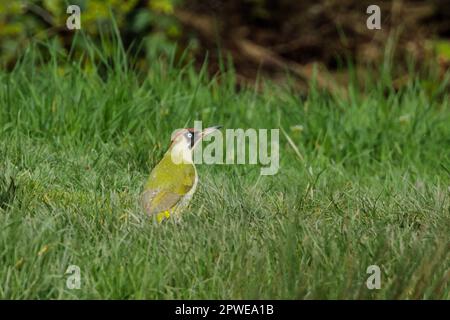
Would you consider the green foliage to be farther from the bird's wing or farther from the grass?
the bird's wing

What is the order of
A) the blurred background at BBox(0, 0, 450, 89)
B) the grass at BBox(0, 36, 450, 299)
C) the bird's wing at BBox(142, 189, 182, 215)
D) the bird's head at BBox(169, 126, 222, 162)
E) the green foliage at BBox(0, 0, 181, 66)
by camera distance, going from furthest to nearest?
the blurred background at BBox(0, 0, 450, 89), the green foliage at BBox(0, 0, 181, 66), the bird's head at BBox(169, 126, 222, 162), the bird's wing at BBox(142, 189, 182, 215), the grass at BBox(0, 36, 450, 299)

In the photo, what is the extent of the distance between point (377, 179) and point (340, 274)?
2.07m

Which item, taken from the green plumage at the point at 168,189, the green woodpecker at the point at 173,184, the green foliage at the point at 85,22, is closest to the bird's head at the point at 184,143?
the green woodpecker at the point at 173,184

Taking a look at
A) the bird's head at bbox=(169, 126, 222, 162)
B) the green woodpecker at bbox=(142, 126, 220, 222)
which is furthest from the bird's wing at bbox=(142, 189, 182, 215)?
the bird's head at bbox=(169, 126, 222, 162)

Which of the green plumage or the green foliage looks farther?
the green foliage

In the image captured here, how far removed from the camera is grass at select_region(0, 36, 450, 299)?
12.4 ft

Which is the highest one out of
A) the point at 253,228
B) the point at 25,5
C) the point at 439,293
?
the point at 25,5

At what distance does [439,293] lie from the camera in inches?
149

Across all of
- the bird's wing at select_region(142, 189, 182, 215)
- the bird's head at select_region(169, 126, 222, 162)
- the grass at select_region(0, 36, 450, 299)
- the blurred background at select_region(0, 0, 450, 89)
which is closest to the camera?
the grass at select_region(0, 36, 450, 299)

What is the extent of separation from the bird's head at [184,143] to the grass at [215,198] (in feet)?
0.61

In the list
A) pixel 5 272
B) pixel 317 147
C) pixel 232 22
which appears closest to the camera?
pixel 5 272

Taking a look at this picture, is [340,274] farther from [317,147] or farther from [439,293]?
[317,147]

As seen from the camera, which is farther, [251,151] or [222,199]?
[251,151]

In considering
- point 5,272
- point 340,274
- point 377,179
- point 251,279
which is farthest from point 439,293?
point 377,179
